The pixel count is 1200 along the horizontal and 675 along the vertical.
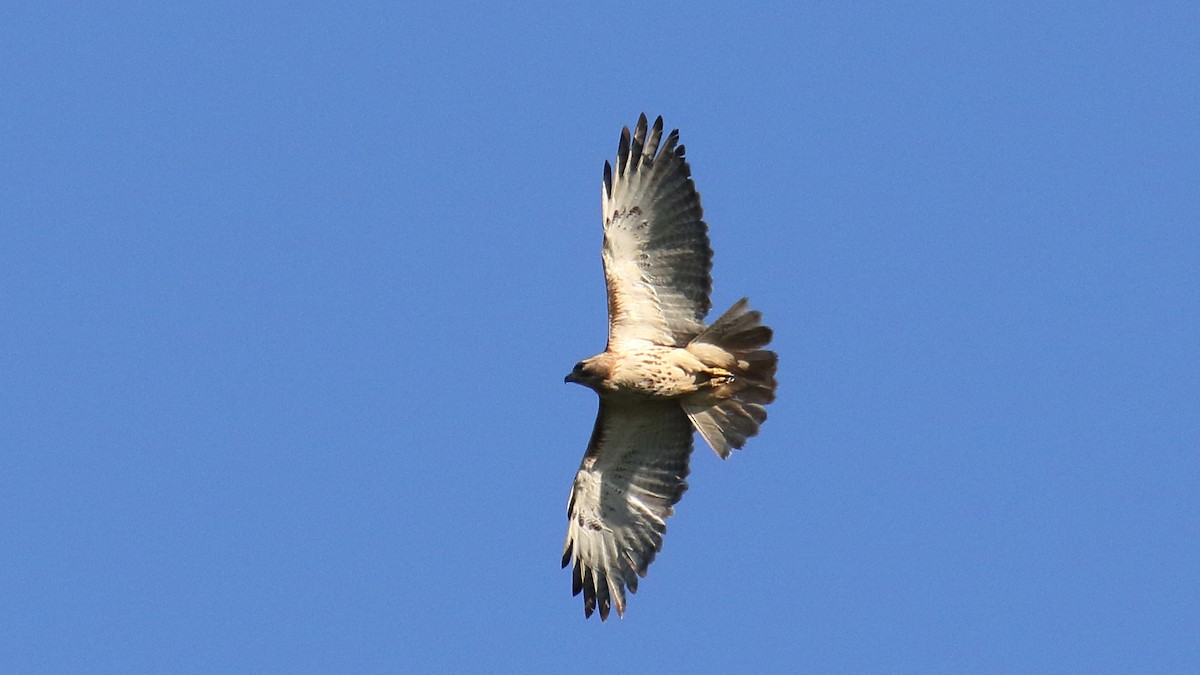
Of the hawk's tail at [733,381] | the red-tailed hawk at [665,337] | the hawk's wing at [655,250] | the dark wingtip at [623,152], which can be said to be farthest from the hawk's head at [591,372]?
the dark wingtip at [623,152]

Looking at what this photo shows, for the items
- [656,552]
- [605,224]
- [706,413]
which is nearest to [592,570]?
[656,552]

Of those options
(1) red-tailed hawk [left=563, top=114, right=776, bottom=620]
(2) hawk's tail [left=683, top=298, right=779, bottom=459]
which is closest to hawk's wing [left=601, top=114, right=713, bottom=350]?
(1) red-tailed hawk [left=563, top=114, right=776, bottom=620]

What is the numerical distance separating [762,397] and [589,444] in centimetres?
148

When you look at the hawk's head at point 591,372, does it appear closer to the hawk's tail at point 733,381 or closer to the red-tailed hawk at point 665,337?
the red-tailed hawk at point 665,337

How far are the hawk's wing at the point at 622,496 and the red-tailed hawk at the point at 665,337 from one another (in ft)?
0.05

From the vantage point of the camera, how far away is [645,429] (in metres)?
14.3

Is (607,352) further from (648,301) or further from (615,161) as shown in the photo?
(615,161)

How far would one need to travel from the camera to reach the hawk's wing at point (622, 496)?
14.3 metres

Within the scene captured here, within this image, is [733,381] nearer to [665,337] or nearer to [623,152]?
[665,337]

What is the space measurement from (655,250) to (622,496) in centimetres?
205

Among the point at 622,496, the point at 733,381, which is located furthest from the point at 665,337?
the point at 622,496

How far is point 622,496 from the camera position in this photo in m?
14.5

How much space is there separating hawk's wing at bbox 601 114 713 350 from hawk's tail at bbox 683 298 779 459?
240 millimetres

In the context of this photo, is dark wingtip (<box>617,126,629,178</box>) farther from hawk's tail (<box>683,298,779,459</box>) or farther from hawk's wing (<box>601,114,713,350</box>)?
hawk's tail (<box>683,298,779,459</box>)
